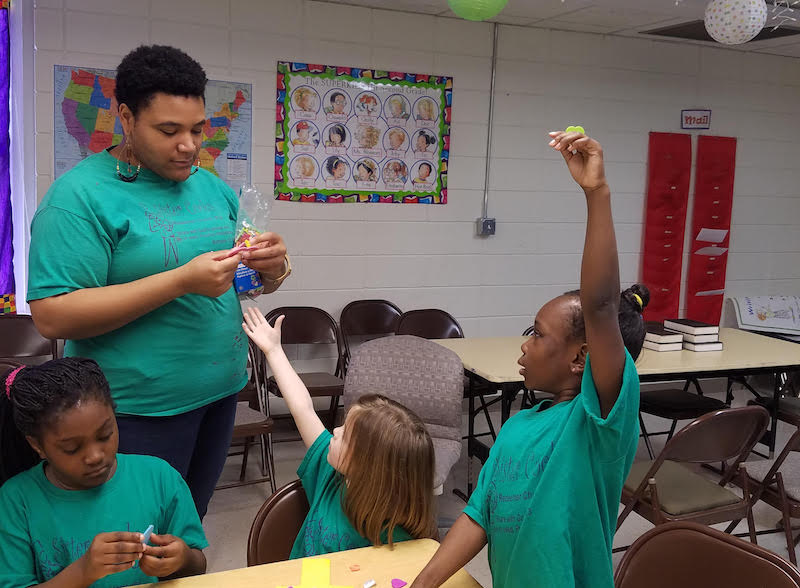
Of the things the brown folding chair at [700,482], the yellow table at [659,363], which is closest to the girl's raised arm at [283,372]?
the brown folding chair at [700,482]

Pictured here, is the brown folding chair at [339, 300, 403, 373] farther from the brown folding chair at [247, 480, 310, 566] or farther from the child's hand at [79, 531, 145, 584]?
the child's hand at [79, 531, 145, 584]

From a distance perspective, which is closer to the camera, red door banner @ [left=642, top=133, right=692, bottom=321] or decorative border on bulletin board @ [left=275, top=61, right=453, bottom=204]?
decorative border on bulletin board @ [left=275, top=61, right=453, bottom=204]

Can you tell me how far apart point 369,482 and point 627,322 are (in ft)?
2.17

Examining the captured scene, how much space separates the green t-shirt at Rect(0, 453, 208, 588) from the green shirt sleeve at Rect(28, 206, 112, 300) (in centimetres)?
36

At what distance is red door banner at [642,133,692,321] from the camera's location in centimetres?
569

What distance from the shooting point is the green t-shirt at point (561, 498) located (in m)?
1.44

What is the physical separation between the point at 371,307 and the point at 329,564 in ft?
11.2

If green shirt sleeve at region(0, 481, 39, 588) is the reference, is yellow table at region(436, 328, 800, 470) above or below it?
below

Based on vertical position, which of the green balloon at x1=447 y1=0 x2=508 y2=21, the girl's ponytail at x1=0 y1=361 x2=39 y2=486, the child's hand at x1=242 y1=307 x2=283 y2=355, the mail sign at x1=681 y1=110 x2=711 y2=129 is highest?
the green balloon at x1=447 y1=0 x2=508 y2=21

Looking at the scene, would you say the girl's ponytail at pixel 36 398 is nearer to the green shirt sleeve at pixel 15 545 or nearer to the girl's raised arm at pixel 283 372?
the green shirt sleeve at pixel 15 545

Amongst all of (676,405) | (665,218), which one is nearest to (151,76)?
(676,405)

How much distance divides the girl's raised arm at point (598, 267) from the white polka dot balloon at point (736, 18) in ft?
8.69

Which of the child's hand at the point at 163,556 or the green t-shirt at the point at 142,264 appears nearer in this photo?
the child's hand at the point at 163,556

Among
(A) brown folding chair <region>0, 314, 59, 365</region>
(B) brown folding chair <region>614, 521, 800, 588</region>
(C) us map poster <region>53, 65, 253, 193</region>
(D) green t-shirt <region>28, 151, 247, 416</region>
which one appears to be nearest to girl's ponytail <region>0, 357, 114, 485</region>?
(D) green t-shirt <region>28, 151, 247, 416</region>
